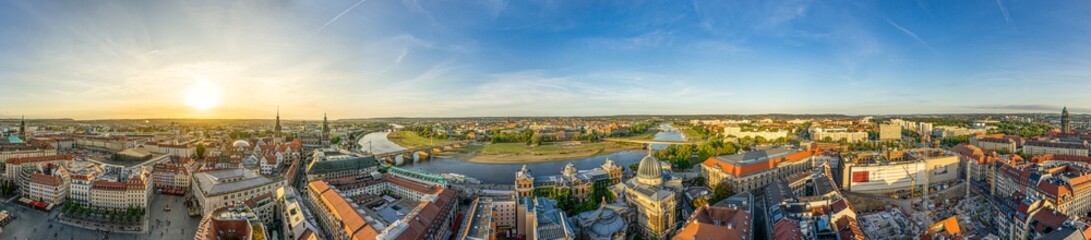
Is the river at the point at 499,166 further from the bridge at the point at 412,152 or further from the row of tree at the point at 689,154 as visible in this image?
the row of tree at the point at 689,154

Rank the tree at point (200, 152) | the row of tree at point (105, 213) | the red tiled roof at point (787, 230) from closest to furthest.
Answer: the red tiled roof at point (787, 230), the row of tree at point (105, 213), the tree at point (200, 152)

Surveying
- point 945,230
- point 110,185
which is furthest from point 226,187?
point 945,230

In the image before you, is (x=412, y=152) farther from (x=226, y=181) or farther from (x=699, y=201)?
(x=699, y=201)

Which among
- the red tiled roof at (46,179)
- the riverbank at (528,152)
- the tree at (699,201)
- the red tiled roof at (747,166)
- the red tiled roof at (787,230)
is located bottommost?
the riverbank at (528,152)

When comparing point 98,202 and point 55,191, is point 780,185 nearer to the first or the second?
point 98,202

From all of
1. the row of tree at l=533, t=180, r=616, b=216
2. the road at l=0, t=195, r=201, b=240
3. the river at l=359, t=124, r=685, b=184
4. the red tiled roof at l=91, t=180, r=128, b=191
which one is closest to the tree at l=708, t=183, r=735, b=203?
the row of tree at l=533, t=180, r=616, b=216

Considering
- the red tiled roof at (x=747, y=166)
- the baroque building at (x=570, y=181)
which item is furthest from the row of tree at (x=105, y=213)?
the red tiled roof at (x=747, y=166)

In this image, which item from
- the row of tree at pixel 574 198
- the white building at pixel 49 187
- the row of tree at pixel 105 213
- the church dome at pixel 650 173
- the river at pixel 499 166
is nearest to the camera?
the row of tree at pixel 105 213

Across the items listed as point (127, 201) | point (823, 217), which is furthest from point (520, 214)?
point (127, 201)
